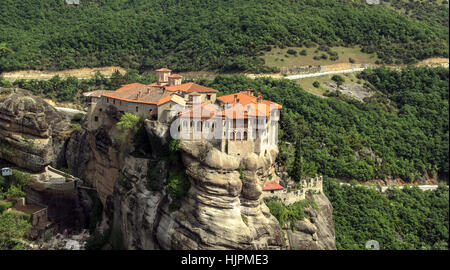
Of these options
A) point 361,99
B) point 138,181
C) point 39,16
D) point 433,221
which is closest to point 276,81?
point 361,99

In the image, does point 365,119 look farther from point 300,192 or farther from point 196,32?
point 196,32

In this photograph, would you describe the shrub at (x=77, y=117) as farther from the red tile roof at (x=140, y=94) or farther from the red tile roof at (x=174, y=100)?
the red tile roof at (x=174, y=100)

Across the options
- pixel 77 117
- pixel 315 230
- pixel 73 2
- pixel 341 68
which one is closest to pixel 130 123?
pixel 315 230

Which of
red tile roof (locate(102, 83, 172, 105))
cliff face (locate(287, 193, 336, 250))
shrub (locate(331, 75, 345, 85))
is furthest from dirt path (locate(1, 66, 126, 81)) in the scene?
cliff face (locate(287, 193, 336, 250))

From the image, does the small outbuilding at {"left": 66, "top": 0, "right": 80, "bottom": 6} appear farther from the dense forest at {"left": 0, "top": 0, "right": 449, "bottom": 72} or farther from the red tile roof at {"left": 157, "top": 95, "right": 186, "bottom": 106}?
the red tile roof at {"left": 157, "top": 95, "right": 186, "bottom": 106}

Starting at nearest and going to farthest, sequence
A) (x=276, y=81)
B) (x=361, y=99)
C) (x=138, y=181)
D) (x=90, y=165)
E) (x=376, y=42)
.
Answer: (x=138, y=181) → (x=90, y=165) → (x=276, y=81) → (x=361, y=99) → (x=376, y=42)

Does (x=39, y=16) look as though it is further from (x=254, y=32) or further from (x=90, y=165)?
(x=90, y=165)

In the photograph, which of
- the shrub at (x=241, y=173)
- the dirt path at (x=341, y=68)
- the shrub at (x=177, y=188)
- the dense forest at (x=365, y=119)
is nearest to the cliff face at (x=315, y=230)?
the dense forest at (x=365, y=119)
